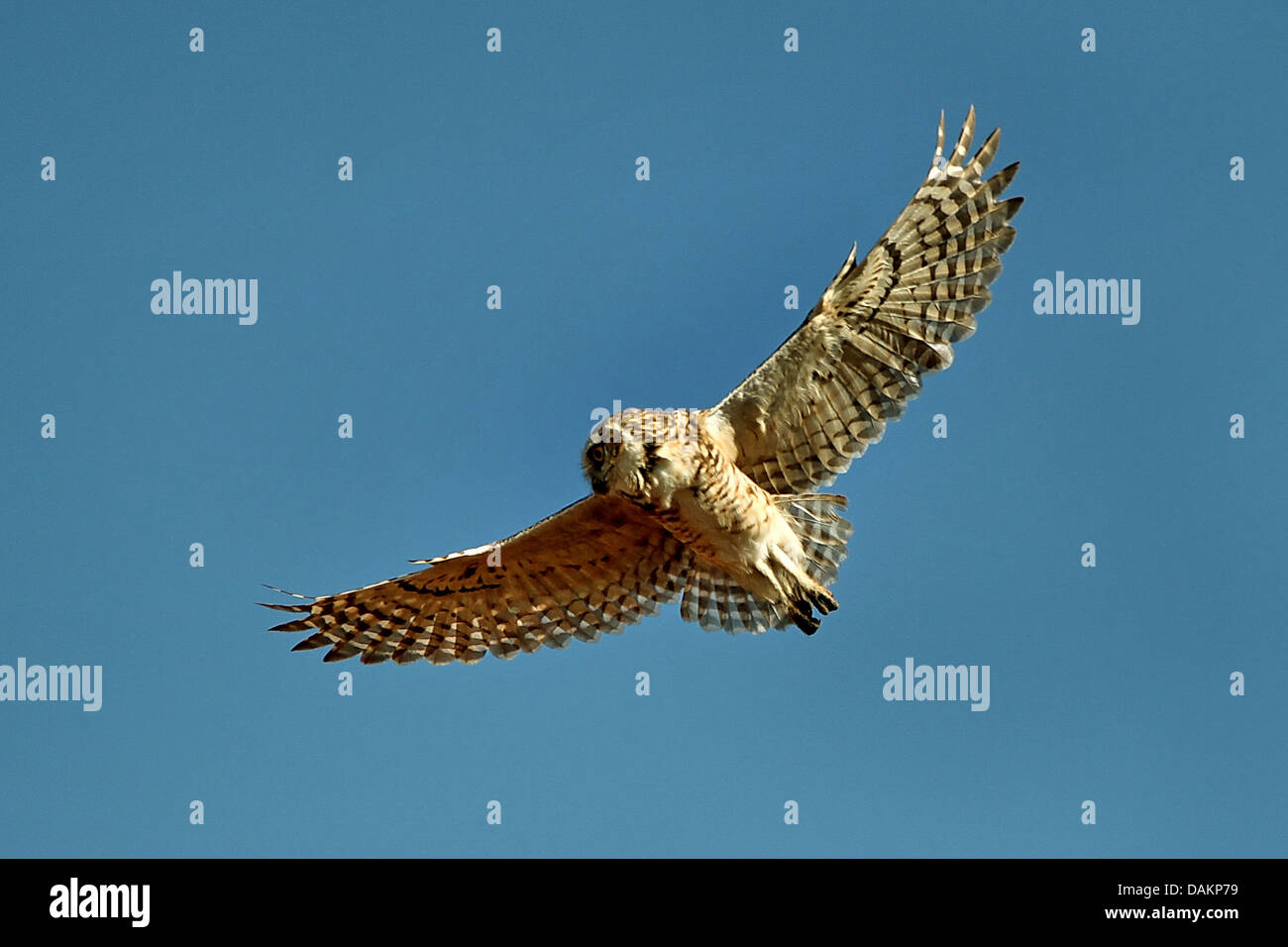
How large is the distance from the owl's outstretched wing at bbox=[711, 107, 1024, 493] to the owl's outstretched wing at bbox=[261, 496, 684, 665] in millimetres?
1688

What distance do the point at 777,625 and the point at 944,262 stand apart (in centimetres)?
307

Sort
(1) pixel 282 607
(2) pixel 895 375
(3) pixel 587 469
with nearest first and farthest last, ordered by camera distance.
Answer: (3) pixel 587 469
(2) pixel 895 375
(1) pixel 282 607

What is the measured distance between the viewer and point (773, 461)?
38.0ft

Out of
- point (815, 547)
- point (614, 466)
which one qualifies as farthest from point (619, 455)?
point (815, 547)

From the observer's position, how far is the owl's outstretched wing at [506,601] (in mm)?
12070

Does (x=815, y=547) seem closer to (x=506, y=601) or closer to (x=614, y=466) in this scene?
(x=614, y=466)

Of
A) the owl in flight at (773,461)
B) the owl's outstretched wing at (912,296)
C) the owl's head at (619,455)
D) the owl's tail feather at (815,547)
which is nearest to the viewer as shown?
the owl's head at (619,455)

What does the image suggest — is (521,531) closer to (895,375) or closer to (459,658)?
(459,658)

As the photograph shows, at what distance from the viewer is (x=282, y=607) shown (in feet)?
39.4

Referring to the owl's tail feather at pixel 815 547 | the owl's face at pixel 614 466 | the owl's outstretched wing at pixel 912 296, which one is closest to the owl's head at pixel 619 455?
the owl's face at pixel 614 466

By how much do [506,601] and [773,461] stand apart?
2437 millimetres

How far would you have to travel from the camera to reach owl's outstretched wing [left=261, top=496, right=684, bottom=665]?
12070mm

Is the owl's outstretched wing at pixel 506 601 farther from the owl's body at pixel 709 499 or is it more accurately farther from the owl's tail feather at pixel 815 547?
the owl's tail feather at pixel 815 547
